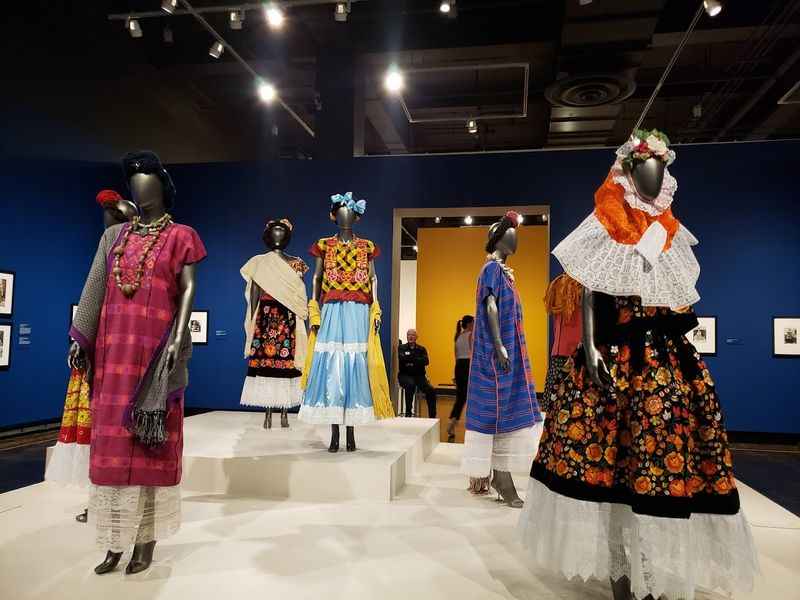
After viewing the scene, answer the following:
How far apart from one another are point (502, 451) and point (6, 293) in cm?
575

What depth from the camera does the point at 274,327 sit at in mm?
5723

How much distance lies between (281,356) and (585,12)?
16.8ft

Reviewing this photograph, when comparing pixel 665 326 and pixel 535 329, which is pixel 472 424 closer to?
pixel 665 326

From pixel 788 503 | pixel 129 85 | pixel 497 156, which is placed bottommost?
pixel 788 503

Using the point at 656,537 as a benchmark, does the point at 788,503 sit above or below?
below

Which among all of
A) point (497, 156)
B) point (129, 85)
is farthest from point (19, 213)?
point (497, 156)

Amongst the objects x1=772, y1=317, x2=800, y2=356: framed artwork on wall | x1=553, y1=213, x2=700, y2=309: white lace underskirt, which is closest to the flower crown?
x1=553, y1=213, x2=700, y2=309: white lace underskirt

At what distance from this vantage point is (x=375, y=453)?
4543 millimetres

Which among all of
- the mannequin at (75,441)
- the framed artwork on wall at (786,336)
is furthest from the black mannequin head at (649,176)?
the framed artwork on wall at (786,336)

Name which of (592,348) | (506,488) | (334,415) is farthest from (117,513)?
(506,488)

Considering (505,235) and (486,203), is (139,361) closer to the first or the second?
(505,235)

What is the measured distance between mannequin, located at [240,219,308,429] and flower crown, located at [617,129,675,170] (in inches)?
150

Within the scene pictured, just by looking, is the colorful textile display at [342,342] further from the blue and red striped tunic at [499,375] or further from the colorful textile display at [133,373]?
the colorful textile display at [133,373]

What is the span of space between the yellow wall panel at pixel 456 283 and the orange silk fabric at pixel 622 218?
9.99m
